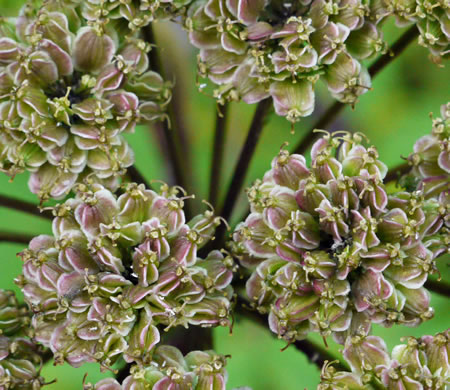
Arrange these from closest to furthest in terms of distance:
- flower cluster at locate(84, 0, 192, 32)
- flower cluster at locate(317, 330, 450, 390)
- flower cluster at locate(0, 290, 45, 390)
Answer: flower cluster at locate(317, 330, 450, 390) → flower cluster at locate(0, 290, 45, 390) → flower cluster at locate(84, 0, 192, 32)

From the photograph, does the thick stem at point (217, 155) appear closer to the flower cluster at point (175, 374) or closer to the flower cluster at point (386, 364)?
the flower cluster at point (175, 374)

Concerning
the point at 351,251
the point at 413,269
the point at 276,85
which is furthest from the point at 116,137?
the point at 413,269

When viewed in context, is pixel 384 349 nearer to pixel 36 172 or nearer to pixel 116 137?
pixel 116 137

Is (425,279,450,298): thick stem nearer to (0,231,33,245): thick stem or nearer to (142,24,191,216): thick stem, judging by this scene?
(142,24,191,216): thick stem

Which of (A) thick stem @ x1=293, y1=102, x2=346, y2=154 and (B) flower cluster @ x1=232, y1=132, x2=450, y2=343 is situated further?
(A) thick stem @ x1=293, y1=102, x2=346, y2=154

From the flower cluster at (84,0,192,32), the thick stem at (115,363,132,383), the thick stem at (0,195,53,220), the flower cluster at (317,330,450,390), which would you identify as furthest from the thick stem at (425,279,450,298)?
the thick stem at (0,195,53,220)

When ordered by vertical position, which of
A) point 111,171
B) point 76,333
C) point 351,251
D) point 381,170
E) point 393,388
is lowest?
point 76,333

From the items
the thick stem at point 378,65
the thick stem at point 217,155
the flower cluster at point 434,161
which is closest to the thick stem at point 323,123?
the thick stem at point 378,65
